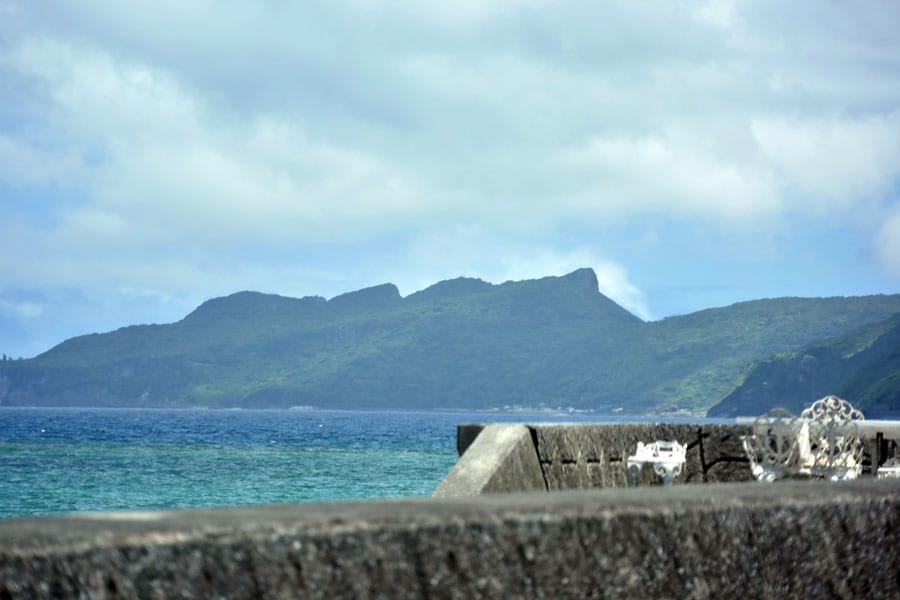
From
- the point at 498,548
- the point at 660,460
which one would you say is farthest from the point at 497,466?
the point at 498,548

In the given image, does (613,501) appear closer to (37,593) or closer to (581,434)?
(37,593)

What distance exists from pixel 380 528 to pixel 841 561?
119cm

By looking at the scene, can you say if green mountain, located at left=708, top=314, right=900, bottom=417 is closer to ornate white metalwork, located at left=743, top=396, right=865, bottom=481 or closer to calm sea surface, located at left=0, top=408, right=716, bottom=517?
calm sea surface, located at left=0, top=408, right=716, bottom=517

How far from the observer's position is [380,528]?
6.66 ft

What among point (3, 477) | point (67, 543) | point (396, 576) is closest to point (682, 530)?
point (396, 576)

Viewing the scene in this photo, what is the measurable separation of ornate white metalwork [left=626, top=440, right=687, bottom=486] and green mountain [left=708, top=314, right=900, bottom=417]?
150881 mm

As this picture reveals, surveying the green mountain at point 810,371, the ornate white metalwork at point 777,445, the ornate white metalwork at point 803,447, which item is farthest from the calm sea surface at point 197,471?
the green mountain at point 810,371

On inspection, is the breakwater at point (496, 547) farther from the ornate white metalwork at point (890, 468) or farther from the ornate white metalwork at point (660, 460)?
the ornate white metalwork at point (890, 468)

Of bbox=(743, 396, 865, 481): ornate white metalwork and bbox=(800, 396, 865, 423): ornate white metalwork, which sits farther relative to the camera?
bbox=(800, 396, 865, 423): ornate white metalwork

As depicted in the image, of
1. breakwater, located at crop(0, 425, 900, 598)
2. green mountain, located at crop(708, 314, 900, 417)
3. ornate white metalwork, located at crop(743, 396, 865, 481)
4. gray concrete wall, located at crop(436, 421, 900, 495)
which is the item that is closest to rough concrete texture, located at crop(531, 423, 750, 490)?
gray concrete wall, located at crop(436, 421, 900, 495)

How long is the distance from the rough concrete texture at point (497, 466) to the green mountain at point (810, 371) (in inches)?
5978

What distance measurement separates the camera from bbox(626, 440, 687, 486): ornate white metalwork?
867cm

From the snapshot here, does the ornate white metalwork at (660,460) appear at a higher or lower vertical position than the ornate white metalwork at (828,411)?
lower

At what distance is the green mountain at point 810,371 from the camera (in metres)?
163
